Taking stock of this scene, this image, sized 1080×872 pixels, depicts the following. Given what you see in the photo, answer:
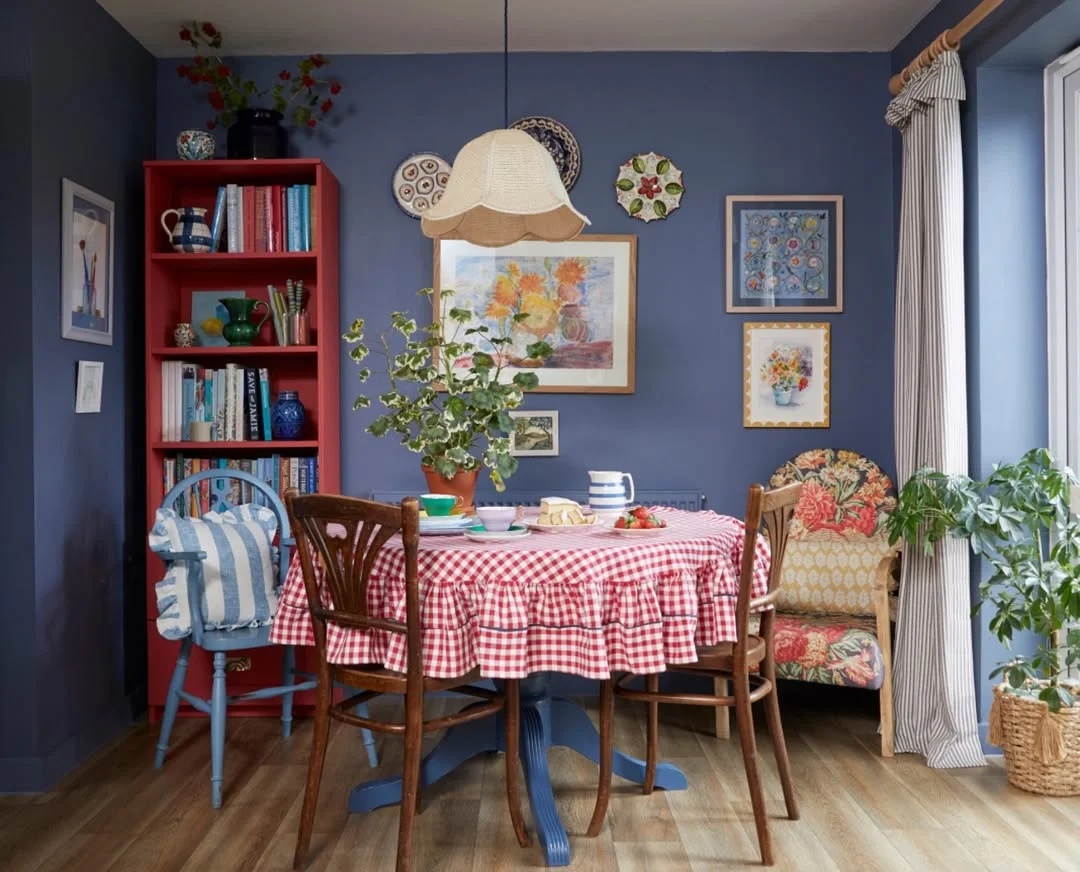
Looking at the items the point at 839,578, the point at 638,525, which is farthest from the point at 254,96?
the point at 839,578

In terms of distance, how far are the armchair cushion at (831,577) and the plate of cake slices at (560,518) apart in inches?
47.9

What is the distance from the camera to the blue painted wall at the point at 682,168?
3.96m

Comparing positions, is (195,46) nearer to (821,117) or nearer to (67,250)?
(67,250)

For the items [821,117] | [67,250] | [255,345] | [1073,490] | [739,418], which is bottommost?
[1073,490]

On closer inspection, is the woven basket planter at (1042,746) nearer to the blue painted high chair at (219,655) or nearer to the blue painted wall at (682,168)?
the blue painted wall at (682,168)

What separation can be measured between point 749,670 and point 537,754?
2.06ft

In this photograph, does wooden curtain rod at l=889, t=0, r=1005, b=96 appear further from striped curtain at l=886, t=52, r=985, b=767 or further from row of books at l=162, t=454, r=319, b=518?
row of books at l=162, t=454, r=319, b=518

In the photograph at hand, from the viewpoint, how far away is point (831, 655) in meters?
3.22

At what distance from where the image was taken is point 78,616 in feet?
10.7

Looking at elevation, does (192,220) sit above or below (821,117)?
below

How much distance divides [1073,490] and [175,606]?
2.84 metres

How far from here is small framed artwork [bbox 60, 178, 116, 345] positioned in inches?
124

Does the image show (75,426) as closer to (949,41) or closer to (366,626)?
(366,626)

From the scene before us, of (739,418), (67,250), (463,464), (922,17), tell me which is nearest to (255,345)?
(67,250)
